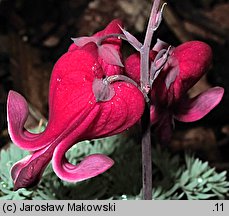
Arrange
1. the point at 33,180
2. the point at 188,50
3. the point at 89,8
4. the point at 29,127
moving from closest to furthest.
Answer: the point at 33,180 → the point at 188,50 → the point at 29,127 → the point at 89,8

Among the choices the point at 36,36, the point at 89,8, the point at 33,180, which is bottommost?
the point at 33,180

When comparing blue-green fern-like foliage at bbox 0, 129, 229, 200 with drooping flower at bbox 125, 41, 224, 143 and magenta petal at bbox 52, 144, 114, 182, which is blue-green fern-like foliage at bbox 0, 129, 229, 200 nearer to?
drooping flower at bbox 125, 41, 224, 143

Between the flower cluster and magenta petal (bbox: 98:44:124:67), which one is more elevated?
magenta petal (bbox: 98:44:124:67)

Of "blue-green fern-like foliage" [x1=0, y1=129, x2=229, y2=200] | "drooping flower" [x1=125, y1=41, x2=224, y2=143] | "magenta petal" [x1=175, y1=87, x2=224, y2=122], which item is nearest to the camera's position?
"drooping flower" [x1=125, y1=41, x2=224, y2=143]

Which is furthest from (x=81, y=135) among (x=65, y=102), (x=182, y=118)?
(x=182, y=118)

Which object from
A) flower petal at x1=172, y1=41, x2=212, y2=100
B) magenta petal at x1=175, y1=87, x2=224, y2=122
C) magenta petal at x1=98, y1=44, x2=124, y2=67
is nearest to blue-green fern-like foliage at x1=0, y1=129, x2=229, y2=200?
magenta petal at x1=175, y1=87, x2=224, y2=122

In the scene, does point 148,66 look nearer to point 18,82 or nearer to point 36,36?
point 18,82
